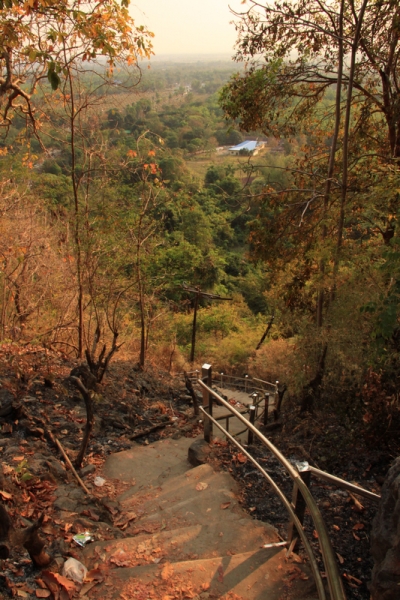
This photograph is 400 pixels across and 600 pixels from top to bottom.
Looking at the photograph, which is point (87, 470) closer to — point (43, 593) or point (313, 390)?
point (43, 593)

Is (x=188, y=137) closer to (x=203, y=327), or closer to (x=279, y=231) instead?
(x=203, y=327)

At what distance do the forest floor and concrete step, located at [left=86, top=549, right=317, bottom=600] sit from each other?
272 millimetres

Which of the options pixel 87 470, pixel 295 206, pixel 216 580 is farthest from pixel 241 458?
pixel 295 206

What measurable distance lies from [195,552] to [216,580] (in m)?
0.44

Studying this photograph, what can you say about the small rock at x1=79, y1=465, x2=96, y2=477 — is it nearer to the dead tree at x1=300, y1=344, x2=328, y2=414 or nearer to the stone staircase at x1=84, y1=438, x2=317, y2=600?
the stone staircase at x1=84, y1=438, x2=317, y2=600

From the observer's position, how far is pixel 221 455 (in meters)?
4.76

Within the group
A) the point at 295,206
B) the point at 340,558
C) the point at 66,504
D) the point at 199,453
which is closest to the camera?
the point at 340,558

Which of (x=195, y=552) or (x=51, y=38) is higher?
(x=51, y=38)

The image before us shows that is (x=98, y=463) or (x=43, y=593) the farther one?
(x=98, y=463)

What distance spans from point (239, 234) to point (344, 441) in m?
33.2

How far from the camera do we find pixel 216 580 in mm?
2604

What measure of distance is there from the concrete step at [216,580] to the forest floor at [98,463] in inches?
10.7

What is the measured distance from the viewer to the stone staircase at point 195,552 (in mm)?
2545

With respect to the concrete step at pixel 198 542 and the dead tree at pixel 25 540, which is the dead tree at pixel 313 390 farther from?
the dead tree at pixel 25 540
